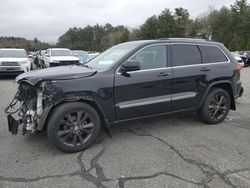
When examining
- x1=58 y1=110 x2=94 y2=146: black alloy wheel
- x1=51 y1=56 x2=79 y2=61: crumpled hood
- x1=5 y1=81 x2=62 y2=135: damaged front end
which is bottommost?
x1=58 y1=110 x2=94 y2=146: black alloy wheel

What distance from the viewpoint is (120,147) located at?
4383 mm

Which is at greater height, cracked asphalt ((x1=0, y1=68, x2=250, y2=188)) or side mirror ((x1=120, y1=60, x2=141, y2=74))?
side mirror ((x1=120, y1=60, x2=141, y2=74))

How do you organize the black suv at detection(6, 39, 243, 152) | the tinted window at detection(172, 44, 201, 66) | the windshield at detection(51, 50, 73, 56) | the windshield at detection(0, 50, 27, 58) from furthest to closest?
the windshield at detection(51, 50, 73, 56) < the windshield at detection(0, 50, 27, 58) < the tinted window at detection(172, 44, 201, 66) < the black suv at detection(6, 39, 243, 152)

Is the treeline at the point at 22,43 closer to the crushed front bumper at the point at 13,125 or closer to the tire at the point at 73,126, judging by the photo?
the crushed front bumper at the point at 13,125

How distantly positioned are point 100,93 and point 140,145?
1099mm

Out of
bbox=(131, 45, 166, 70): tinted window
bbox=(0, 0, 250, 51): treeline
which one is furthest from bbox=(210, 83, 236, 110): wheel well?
bbox=(0, 0, 250, 51): treeline

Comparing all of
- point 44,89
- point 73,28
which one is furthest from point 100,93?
point 73,28

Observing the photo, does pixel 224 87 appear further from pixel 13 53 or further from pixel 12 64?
pixel 13 53

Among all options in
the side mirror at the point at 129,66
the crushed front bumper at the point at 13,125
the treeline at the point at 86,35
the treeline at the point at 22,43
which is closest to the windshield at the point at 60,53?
the crushed front bumper at the point at 13,125

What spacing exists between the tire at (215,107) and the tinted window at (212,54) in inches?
24.0

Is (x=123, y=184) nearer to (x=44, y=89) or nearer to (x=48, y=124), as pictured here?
(x=48, y=124)

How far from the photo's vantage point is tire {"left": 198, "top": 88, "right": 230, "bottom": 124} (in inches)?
213

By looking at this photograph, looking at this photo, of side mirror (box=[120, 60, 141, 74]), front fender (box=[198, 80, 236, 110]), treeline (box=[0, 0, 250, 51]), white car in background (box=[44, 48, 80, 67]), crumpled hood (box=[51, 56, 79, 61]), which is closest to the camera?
side mirror (box=[120, 60, 141, 74])

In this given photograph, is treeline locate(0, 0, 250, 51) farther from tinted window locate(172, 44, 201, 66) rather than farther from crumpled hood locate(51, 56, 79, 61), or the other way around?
tinted window locate(172, 44, 201, 66)
